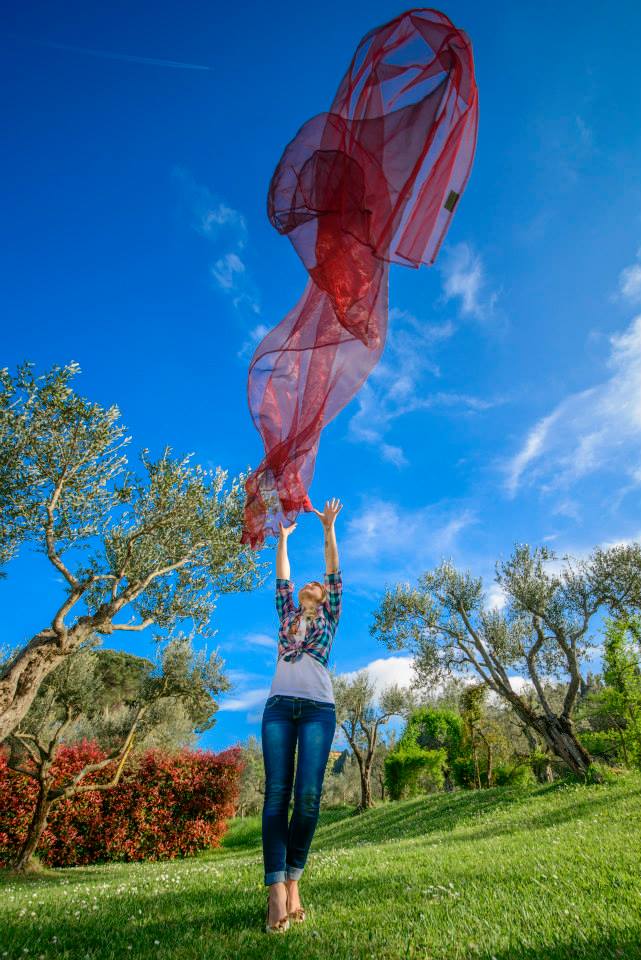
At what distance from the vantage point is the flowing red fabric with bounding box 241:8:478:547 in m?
3.96

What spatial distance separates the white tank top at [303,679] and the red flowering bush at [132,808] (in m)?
18.8

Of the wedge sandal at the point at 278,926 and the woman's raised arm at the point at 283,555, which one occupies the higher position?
the woman's raised arm at the point at 283,555

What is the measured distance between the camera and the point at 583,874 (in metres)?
4.71

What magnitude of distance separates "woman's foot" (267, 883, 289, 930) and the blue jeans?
3.3 inches

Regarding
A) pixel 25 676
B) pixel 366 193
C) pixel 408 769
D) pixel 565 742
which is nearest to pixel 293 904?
pixel 366 193

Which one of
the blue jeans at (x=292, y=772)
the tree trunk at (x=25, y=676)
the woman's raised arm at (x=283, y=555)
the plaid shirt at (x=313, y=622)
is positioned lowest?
the blue jeans at (x=292, y=772)

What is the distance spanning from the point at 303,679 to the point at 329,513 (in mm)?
1651

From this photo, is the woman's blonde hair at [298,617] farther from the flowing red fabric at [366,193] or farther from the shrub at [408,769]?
the shrub at [408,769]

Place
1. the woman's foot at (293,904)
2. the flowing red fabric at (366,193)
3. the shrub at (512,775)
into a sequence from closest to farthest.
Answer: the woman's foot at (293,904) < the flowing red fabric at (366,193) < the shrub at (512,775)

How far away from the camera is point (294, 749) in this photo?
13.1 ft

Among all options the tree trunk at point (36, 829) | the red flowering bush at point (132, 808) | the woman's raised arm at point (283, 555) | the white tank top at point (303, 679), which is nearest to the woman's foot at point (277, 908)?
the white tank top at point (303, 679)

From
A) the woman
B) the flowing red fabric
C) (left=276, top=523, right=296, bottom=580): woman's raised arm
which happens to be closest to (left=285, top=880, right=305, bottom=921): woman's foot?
the woman

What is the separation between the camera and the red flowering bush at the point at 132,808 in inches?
693

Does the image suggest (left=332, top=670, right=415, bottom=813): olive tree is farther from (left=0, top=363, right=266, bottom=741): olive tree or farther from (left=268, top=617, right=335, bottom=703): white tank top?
(left=268, top=617, right=335, bottom=703): white tank top
